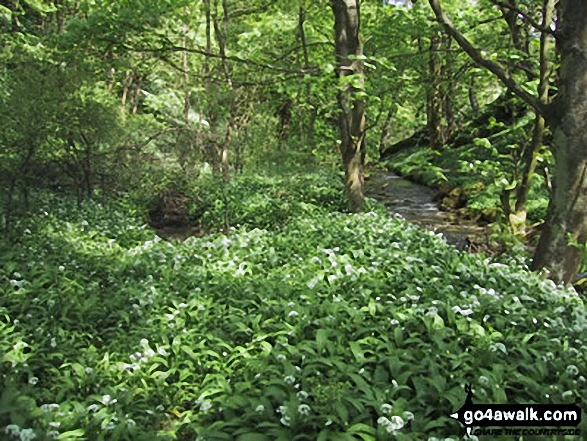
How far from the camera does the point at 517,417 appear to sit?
308cm

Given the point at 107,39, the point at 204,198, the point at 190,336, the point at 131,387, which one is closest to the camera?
the point at 131,387

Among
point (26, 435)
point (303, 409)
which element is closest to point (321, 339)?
point (303, 409)

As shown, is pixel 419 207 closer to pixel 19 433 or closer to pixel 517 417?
pixel 517 417

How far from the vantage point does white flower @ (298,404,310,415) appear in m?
3.01

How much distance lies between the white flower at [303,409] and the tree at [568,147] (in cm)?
385

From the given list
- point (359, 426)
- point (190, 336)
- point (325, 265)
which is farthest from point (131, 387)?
point (325, 265)

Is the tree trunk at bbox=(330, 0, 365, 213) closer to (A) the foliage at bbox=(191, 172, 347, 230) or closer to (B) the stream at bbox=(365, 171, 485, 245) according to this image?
(A) the foliage at bbox=(191, 172, 347, 230)

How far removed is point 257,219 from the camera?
11883mm

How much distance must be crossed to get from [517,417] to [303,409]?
54.5 inches

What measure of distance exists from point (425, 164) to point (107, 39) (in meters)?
5.40

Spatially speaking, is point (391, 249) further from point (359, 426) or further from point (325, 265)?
point (359, 426)

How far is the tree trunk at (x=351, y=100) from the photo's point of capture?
901cm

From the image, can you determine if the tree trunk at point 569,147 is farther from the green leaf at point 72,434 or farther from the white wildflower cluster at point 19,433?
the white wildflower cluster at point 19,433

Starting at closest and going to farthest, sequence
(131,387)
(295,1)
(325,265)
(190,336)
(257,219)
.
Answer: (131,387), (190,336), (325,265), (295,1), (257,219)
